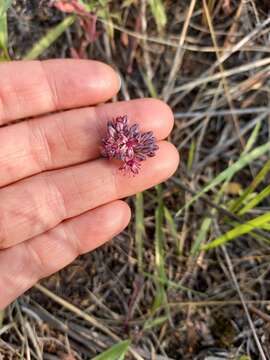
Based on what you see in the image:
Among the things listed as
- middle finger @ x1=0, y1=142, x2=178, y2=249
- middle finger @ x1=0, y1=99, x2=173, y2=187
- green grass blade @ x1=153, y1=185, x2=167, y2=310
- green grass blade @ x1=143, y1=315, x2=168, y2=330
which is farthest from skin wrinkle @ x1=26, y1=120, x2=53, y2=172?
green grass blade @ x1=143, y1=315, x2=168, y2=330

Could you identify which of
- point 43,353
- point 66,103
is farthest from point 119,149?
point 43,353

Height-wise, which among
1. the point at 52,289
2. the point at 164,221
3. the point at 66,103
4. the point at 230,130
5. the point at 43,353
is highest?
the point at 66,103

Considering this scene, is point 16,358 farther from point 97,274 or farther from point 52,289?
point 97,274

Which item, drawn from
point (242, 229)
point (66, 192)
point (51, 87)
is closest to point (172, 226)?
point (242, 229)

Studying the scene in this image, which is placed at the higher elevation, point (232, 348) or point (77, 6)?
point (77, 6)

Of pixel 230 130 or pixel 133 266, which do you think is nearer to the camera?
pixel 133 266

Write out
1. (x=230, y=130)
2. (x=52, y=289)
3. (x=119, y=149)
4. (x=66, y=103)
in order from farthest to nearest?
(x=230, y=130), (x=52, y=289), (x=66, y=103), (x=119, y=149)
